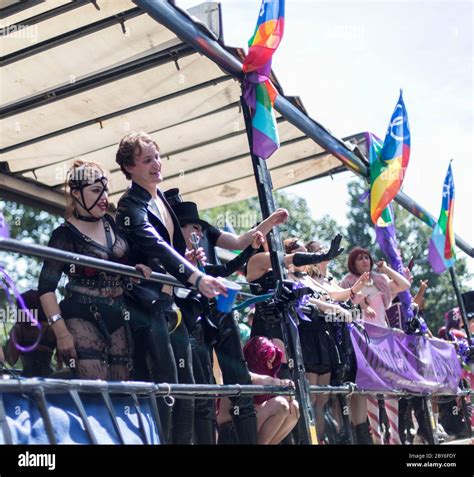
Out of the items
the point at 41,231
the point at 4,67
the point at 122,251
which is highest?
the point at 41,231

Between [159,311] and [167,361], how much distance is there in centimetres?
28

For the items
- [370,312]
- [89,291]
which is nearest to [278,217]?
[89,291]

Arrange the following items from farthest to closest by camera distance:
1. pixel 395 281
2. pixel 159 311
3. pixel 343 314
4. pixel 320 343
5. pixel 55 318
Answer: pixel 395 281
pixel 343 314
pixel 320 343
pixel 159 311
pixel 55 318

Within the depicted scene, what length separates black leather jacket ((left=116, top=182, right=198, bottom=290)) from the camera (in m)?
4.44

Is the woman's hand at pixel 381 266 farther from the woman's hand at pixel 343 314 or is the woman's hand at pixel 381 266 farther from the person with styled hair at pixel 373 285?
the woman's hand at pixel 343 314

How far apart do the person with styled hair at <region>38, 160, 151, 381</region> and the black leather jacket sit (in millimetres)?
93

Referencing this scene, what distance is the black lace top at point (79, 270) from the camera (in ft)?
13.9

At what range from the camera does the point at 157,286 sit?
15.1ft

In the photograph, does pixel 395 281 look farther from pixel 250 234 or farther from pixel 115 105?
pixel 115 105

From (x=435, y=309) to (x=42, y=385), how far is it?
3447 cm

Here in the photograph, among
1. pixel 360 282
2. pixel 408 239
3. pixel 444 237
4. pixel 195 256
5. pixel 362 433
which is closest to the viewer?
pixel 195 256

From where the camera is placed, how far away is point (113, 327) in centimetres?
439

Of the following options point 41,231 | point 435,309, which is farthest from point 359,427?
point 435,309

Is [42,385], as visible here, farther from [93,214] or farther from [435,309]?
[435,309]
